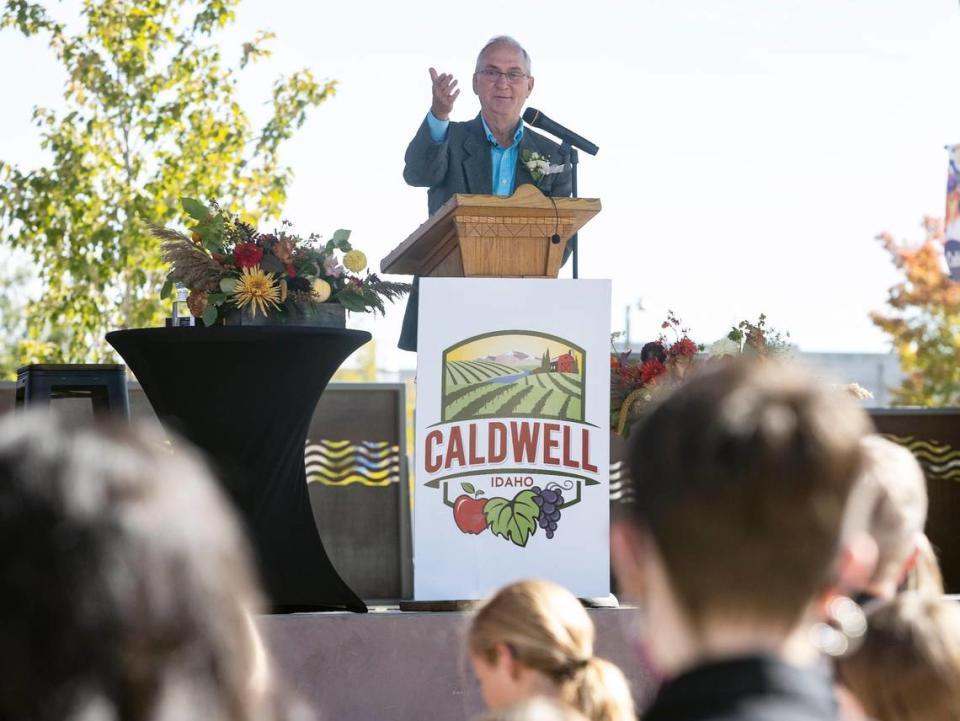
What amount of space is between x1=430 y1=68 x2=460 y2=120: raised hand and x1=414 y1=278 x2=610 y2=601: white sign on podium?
77 cm

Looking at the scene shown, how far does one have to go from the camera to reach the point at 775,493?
112cm

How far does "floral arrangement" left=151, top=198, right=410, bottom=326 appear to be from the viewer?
4.47m

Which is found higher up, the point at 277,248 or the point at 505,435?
the point at 277,248

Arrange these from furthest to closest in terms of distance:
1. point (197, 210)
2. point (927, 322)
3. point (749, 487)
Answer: point (927, 322), point (197, 210), point (749, 487)

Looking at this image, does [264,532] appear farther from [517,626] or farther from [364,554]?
[364,554]

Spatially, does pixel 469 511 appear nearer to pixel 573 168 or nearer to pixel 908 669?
pixel 573 168

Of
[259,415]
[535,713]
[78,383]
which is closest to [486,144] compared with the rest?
[259,415]

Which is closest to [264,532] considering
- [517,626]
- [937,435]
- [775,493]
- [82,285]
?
[517,626]

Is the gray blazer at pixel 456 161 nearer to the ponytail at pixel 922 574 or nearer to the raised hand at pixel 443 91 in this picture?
the raised hand at pixel 443 91

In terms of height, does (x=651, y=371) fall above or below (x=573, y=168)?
below

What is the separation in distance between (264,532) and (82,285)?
7780 millimetres

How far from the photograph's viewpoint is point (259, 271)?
452 cm

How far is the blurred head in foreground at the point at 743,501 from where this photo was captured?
1.11 m

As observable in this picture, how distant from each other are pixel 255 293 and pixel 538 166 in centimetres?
110
